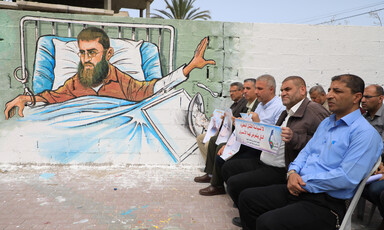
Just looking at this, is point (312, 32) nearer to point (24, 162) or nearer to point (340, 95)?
point (340, 95)

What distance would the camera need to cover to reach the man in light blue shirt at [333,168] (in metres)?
2.09

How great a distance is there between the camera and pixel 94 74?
501 centimetres

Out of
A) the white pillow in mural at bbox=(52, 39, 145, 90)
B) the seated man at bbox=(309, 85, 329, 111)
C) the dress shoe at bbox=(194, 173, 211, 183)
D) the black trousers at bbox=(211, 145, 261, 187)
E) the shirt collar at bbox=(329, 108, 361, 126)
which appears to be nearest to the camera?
the shirt collar at bbox=(329, 108, 361, 126)

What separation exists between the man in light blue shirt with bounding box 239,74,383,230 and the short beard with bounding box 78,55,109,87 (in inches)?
151

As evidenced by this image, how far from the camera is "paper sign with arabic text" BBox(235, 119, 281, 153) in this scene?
2.82 meters

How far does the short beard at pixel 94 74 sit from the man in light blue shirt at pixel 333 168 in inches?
151

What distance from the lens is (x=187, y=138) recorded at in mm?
5211

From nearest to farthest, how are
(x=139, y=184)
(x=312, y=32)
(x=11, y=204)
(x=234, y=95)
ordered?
(x=11, y=204), (x=139, y=184), (x=234, y=95), (x=312, y=32)

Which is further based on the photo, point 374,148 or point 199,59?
point 199,59

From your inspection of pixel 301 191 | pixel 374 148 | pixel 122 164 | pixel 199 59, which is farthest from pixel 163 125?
pixel 374 148

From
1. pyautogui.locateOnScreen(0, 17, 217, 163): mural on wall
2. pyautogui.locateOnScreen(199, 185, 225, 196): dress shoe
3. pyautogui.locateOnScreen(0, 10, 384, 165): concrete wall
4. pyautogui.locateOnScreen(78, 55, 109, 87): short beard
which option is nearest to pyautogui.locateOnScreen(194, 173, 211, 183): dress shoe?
pyautogui.locateOnScreen(199, 185, 225, 196): dress shoe

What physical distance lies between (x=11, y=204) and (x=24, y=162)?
1.72 metres

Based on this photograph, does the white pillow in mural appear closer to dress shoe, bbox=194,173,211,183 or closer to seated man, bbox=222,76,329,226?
dress shoe, bbox=194,173,211,183

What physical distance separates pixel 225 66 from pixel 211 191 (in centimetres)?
236
